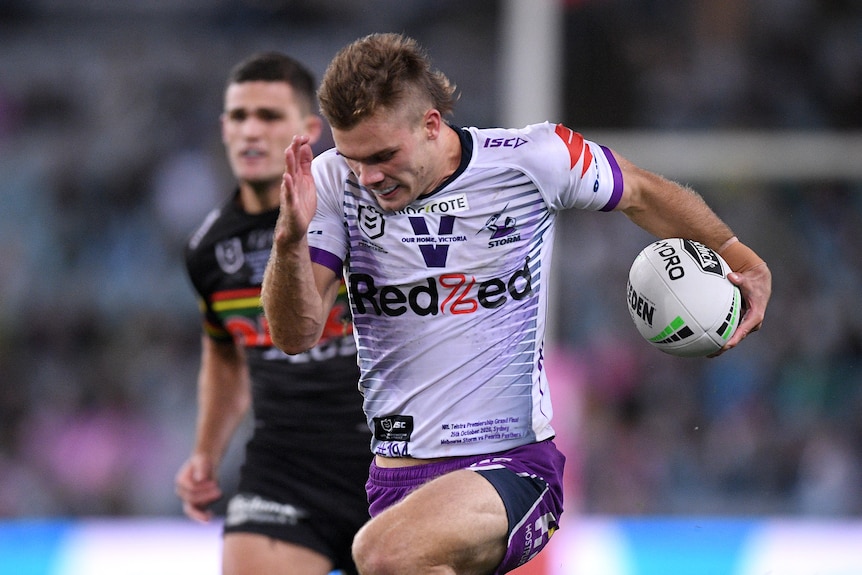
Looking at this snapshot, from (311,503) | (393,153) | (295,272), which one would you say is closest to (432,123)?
(393,153)

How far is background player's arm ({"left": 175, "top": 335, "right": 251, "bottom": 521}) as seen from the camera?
5.09m

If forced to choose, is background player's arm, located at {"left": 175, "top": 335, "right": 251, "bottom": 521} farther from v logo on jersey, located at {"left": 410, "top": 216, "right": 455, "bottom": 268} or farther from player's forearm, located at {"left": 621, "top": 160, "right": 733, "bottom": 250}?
player's forearm, located at {"left": 621, "top": 160, "right": 733, "bottom": 250}

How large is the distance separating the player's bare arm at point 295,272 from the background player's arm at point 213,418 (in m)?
1.55

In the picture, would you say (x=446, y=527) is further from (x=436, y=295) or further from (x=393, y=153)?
(x=393, y=153)

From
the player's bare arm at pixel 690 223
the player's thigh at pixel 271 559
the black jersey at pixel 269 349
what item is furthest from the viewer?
the black jersey at pixel 269 349

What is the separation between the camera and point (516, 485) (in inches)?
143

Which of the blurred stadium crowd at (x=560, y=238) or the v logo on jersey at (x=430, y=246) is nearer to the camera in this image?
the v logo on jersey at (x=430, y=246)

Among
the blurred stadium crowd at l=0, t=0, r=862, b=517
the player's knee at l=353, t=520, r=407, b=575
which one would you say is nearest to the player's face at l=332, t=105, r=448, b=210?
the player's knee at l=353, t=520, r=407, b=575

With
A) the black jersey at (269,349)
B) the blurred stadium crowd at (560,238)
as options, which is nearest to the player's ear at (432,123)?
the black jersey at (269,349)

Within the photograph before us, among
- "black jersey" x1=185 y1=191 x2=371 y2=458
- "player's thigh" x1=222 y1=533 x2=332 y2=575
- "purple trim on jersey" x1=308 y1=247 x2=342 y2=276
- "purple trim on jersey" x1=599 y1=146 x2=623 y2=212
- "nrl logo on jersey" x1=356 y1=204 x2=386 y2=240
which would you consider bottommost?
"player's thigh" x1=222 y1=533 x2=332 y2=575

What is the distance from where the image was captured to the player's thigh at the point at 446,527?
11.1ft

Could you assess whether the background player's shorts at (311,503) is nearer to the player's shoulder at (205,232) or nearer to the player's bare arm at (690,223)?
the player's shoulder at (205,232)

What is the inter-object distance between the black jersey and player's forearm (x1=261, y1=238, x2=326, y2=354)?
100 centimetres

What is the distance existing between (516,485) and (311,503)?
1267 mm
